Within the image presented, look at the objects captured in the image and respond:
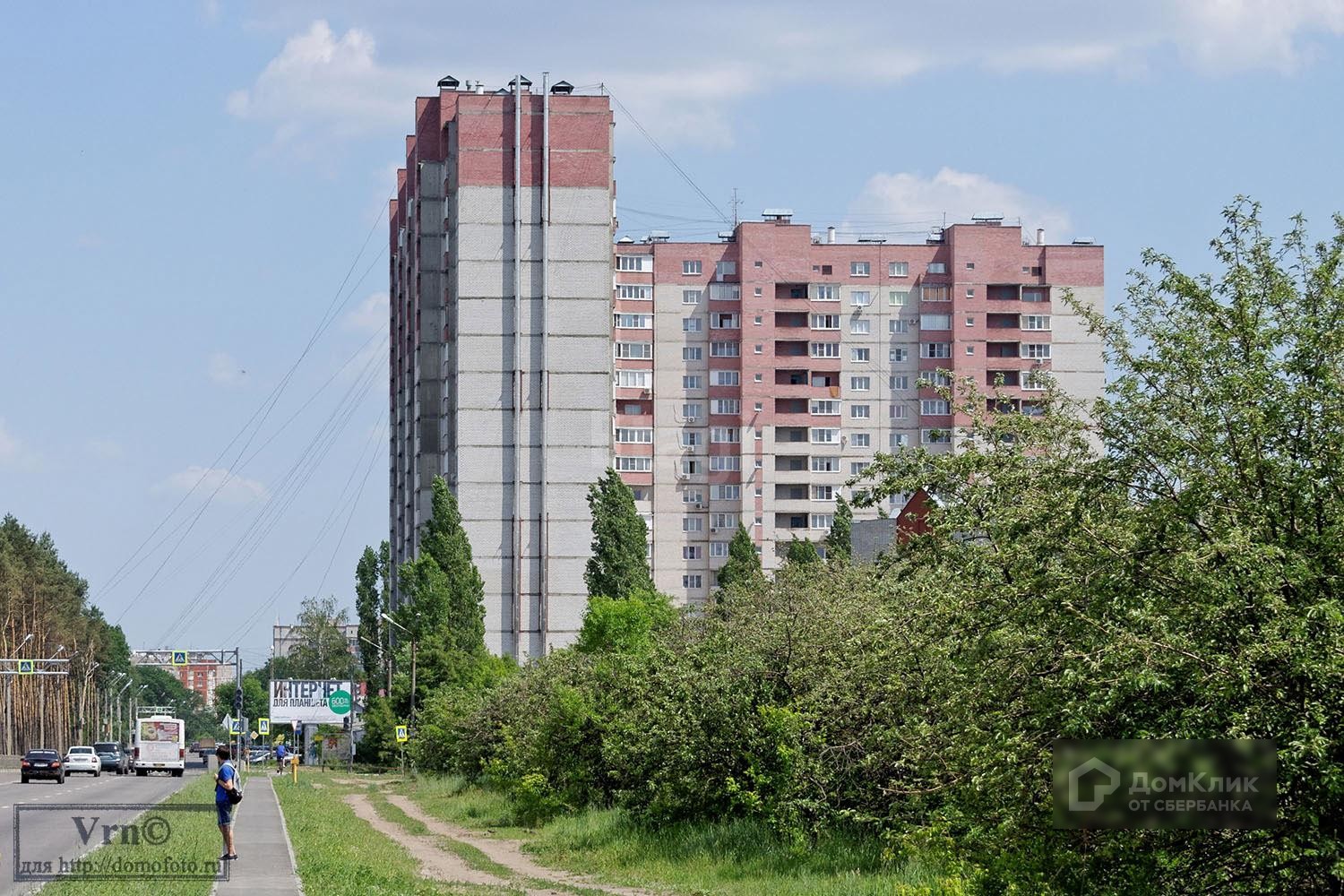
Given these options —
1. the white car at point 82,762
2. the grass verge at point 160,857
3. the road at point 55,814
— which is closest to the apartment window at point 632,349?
the white car at point 82,762

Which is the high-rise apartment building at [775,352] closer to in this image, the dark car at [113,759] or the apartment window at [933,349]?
the apartment window at [933,349]

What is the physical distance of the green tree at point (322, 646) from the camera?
575ft

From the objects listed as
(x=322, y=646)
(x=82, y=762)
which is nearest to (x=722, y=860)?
(x=82, y=762)

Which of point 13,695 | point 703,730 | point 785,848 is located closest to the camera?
point 785,848

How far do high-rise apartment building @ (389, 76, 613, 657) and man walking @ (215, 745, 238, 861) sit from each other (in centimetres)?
6925

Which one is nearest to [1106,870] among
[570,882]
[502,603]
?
[570,882]

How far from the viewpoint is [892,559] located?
62.0ft

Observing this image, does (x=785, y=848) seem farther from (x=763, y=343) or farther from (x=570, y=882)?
(x=763, y=343)

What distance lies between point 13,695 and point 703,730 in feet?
366

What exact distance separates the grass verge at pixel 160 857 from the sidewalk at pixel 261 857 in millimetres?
394

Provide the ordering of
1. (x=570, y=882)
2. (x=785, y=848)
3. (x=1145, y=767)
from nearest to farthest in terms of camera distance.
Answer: (x=1145, y=767) < (x=785, y=848) < (x=570, y=882)

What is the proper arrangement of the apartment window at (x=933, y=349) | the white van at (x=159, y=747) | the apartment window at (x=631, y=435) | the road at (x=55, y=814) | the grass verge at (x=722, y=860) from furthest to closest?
1. the apartment window at (x=933, y=349)
2. the apartment window at (x=631, y=435)
3. the white van at (x=159, y=747)
4. the road at (x=55, y=814)
5. the grass verge at (x=722, y=860)

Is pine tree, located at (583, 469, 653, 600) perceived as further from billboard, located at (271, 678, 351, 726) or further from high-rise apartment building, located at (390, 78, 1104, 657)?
billboard, located at (271, 678, 351, 726)

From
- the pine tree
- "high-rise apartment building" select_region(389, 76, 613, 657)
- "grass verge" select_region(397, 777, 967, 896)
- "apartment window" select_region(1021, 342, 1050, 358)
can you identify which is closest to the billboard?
"high-rise apartment building" select_region(389, 76, 613, 657)
